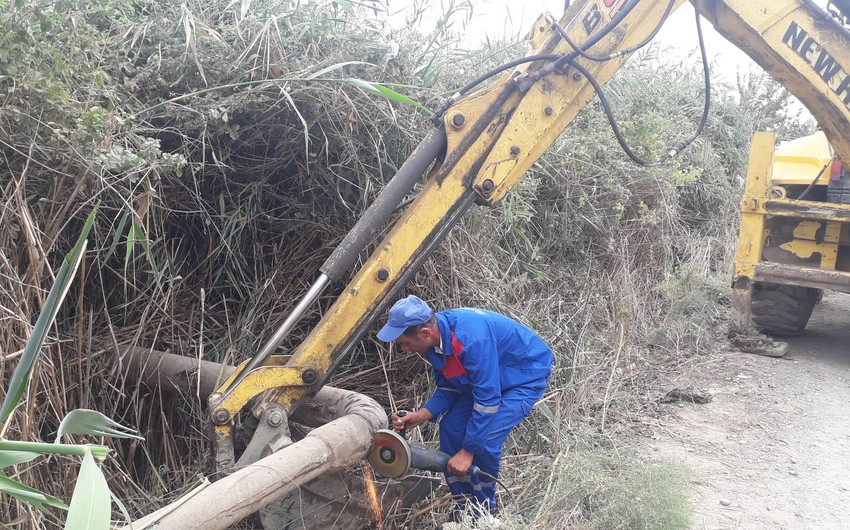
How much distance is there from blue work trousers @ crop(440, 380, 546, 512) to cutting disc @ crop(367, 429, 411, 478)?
50cm

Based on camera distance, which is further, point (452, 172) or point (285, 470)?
point (452, 172)

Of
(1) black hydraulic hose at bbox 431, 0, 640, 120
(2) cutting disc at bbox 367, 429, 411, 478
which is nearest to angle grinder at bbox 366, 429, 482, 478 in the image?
(2) cutting disc at bbox 367, 429, 411, 478

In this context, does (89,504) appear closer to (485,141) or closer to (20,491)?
(20,491)

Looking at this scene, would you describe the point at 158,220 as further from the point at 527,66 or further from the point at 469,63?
the point at 469,63

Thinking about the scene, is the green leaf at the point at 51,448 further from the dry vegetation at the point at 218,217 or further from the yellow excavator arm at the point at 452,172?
the yellow excavator arm at the point at 452,172

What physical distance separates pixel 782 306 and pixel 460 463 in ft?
Result: 14.9

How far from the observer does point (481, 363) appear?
338cm

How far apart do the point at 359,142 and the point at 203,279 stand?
119 cm

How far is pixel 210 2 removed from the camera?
3.96m

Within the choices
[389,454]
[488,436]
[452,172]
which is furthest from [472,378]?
[452,172]

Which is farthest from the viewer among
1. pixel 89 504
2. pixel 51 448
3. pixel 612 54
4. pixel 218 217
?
pixel 218 217

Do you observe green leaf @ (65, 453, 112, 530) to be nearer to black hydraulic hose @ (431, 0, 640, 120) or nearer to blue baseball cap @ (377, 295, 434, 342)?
blue baseball cap @ (377, 295, 434, 342)

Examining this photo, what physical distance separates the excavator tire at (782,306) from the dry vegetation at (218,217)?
1.41 m

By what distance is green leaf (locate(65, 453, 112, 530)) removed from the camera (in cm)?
120
